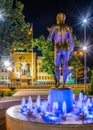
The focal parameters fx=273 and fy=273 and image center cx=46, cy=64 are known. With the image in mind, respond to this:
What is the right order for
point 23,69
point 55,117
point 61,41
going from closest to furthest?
1. point 55,117
2. point 61,41
3. point 23,69

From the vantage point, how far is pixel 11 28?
2664 cm

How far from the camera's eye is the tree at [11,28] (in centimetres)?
2612

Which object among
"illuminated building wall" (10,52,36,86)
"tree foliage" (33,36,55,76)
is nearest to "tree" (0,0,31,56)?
"tree foliage" (33,36,55,76)

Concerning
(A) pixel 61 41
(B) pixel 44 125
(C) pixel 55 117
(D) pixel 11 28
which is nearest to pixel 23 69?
(D) pixel 11 28

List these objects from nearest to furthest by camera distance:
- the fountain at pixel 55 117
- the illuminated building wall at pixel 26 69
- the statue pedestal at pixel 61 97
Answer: the fountain at pixel 55 117 < the statue pedestal at pixel 61 97 < the illuminated building wall at pixel 26 69

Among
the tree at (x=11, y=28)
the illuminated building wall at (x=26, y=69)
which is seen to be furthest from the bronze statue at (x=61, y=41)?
the illuminated building wall at (x=26, y=69)

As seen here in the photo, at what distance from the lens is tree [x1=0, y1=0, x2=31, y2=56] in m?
26.1

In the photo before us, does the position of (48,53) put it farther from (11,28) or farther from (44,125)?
(44,125)

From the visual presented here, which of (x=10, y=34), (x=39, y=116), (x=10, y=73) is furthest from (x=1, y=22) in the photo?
(x=10, y=73)

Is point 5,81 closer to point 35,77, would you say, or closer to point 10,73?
point 10,73

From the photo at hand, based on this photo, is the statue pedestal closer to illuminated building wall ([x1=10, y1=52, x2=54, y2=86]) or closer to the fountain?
the fountain

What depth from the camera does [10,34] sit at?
2650 centimetres

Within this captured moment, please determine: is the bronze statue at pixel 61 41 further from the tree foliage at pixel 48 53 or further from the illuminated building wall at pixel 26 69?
the illuminated building wall at pixel 26 69

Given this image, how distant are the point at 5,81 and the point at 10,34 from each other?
149ft
